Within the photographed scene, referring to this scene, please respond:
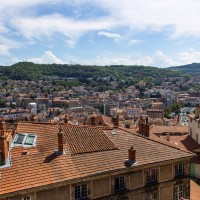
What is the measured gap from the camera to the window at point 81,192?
885 inches

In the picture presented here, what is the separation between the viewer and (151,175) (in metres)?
25.9

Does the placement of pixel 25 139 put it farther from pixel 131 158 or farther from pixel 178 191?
pixel 178 191

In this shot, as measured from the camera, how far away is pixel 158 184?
26.1 metres

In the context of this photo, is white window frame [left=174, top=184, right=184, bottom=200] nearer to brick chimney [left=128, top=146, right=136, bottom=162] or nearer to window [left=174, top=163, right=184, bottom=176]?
window [left=174, top=163, right=184, bottom=176]

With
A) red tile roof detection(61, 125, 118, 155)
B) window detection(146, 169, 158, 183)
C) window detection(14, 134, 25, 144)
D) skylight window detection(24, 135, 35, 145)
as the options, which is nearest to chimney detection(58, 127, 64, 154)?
red tile roof detection(61, 125, 118, 155)

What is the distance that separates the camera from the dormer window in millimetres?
23688

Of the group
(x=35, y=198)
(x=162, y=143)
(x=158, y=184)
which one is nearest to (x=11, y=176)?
(x=35, y=198)

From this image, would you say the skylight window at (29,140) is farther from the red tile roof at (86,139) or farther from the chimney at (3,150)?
the red tile roof at (86,139)

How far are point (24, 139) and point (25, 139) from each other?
89 millimetres

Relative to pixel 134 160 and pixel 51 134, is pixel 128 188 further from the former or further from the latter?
pixel 51 134

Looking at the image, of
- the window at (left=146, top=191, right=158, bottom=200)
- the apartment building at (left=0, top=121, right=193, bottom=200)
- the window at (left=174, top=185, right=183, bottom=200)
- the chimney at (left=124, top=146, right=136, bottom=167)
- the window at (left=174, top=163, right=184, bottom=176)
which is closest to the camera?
the apartment building at (left=0, top=121, right=193, bottom=200)

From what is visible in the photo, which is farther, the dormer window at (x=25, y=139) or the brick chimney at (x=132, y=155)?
the brick chimney at (x=132, y=155)

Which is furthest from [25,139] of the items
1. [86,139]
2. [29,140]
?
[86,139]

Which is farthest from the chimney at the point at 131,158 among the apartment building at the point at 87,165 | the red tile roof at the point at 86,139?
the red tile roof at the point at 86,139
